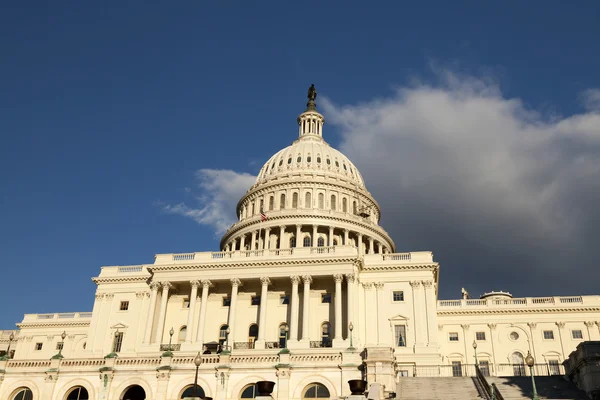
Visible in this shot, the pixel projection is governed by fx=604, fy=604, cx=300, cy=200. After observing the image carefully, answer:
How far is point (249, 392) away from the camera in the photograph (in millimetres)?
41375

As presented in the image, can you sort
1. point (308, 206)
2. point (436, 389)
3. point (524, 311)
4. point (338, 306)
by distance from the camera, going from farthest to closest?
1. point (308, 206)
2. point (524, 311)
3. point (338, 306)
4. point (436, 389)

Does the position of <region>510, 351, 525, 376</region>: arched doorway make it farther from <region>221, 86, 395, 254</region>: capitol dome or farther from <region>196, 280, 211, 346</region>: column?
<region>196, 280, 211, 346</region>: column

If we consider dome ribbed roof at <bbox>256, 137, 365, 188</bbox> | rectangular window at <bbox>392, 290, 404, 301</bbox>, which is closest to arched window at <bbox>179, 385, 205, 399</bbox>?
rectangular window at <bbox>392, 290, 404, 301</bbox>

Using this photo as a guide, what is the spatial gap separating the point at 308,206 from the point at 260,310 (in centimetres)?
3444

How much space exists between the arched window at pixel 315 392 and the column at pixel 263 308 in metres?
26.2

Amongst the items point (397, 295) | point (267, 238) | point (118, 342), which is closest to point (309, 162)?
point (267, 238)

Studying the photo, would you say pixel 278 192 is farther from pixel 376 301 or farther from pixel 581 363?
pixel 581 363

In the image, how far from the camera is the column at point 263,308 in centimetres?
6806

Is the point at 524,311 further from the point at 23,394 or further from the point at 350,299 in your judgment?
the point at 23,394

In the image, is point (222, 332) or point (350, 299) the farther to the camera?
point (222, 332)

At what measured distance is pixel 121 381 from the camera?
141 ft

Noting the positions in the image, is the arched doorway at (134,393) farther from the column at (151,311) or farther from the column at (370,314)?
the column at (370,314)

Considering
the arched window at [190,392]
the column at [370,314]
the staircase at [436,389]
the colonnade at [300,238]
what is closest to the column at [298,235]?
the colonnade at [300,238]

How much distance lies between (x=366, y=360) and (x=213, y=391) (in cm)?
1073
